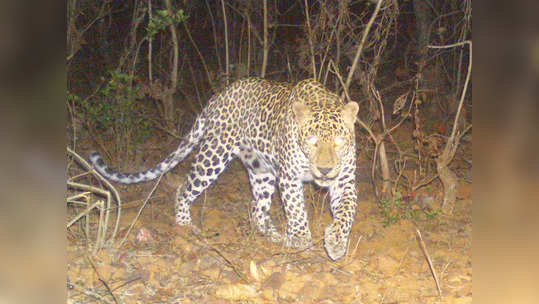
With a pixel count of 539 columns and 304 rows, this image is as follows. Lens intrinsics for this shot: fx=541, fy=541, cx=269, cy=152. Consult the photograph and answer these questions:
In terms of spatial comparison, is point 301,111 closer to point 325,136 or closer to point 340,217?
point 325,136

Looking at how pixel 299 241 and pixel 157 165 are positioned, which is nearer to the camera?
pixel 299 241

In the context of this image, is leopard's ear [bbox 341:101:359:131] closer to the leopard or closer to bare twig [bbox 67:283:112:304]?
the leopard

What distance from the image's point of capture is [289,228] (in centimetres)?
571

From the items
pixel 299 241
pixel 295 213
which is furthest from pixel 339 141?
pixel 299 241

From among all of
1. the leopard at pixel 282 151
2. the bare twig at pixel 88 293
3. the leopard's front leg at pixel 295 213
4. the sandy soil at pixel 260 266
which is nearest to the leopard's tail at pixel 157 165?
the leopard at pixel 282 151

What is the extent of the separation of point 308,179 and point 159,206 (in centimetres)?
241

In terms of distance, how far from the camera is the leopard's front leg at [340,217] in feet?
17.0

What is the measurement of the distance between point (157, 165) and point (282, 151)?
1680 millimetres

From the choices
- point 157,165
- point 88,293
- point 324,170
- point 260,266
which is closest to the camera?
point 88,293

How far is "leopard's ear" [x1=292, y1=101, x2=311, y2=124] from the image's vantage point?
5430mm

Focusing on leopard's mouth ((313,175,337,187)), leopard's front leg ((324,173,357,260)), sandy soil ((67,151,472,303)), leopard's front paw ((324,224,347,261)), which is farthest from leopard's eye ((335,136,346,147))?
sandy soil ((67,151,472,303))

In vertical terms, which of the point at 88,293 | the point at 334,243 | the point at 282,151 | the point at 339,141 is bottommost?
the point at 334,243

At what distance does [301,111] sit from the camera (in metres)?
5.45
